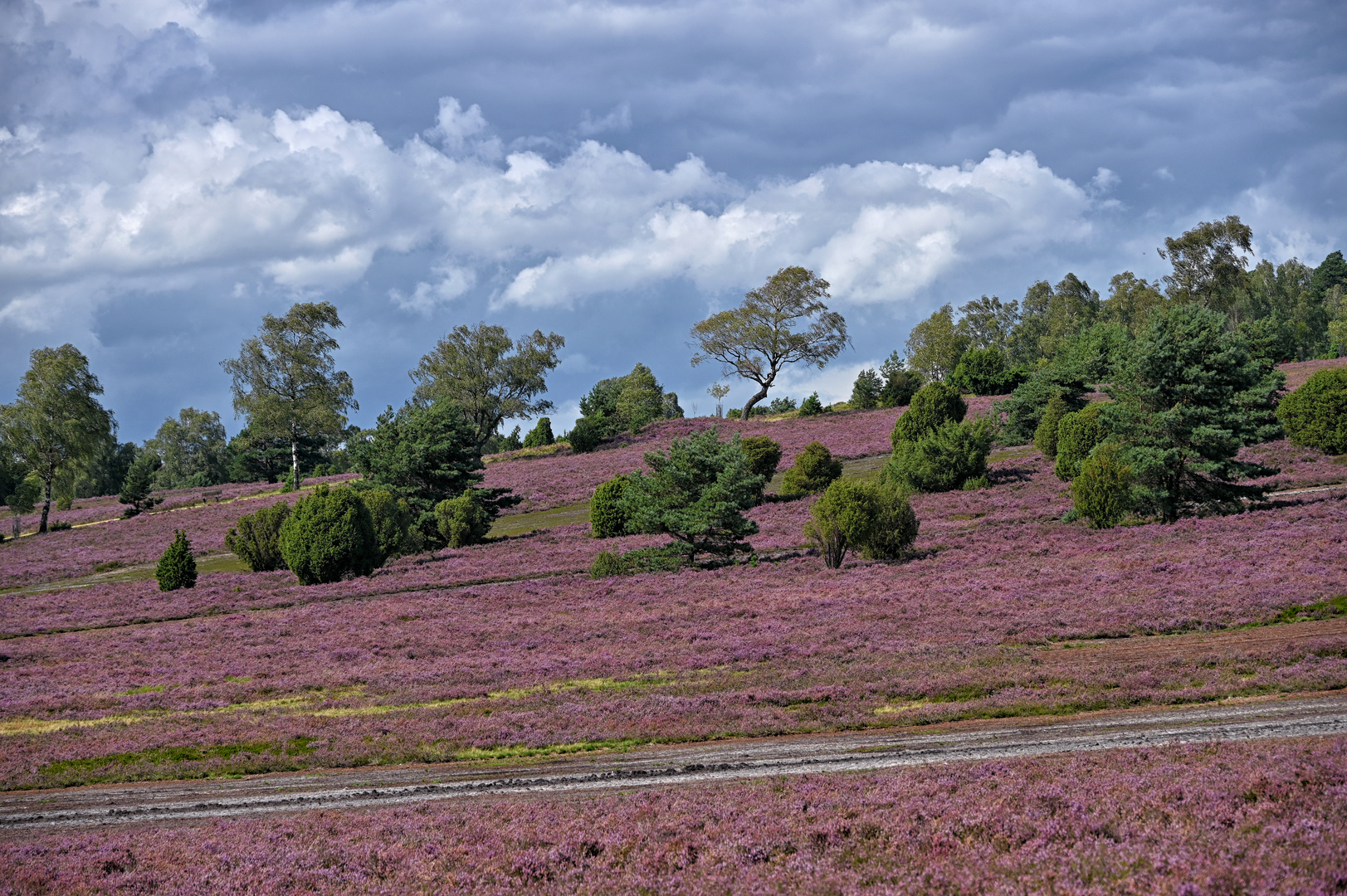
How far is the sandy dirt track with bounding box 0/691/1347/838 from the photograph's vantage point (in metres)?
10.9

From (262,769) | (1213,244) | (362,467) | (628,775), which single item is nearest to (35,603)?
(362,467)

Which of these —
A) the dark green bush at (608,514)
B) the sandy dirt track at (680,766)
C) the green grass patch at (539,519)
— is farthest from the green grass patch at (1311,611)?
the green grass patch at (539,519)

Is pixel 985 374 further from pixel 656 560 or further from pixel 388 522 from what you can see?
pixel 388 522

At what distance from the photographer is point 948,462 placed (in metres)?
44.8

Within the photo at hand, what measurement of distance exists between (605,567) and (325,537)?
39.0 feet

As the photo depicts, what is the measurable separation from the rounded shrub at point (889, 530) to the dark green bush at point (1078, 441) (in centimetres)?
1400

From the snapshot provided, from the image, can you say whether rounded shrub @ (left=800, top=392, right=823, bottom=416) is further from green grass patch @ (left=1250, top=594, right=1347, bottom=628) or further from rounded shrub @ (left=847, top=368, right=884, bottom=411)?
green grass patch @ (left=1250, top=594, right=1347, bottom=628)

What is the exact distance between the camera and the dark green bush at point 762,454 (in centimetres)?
5291

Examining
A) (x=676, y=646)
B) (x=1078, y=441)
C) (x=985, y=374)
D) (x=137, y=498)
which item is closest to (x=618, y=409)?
(x=985, y=374)

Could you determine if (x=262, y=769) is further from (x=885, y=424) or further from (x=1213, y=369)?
(x=885, y=424)

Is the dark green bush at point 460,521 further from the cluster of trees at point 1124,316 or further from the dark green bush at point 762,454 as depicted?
the cluster of trees at point 1124,316

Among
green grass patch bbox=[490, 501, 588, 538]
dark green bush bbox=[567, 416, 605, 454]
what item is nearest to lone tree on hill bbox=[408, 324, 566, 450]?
dark green bush bbox=[567, 416, 605, 454]

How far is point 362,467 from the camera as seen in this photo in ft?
165

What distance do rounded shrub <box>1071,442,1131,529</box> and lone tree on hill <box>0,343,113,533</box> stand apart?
72.1m
